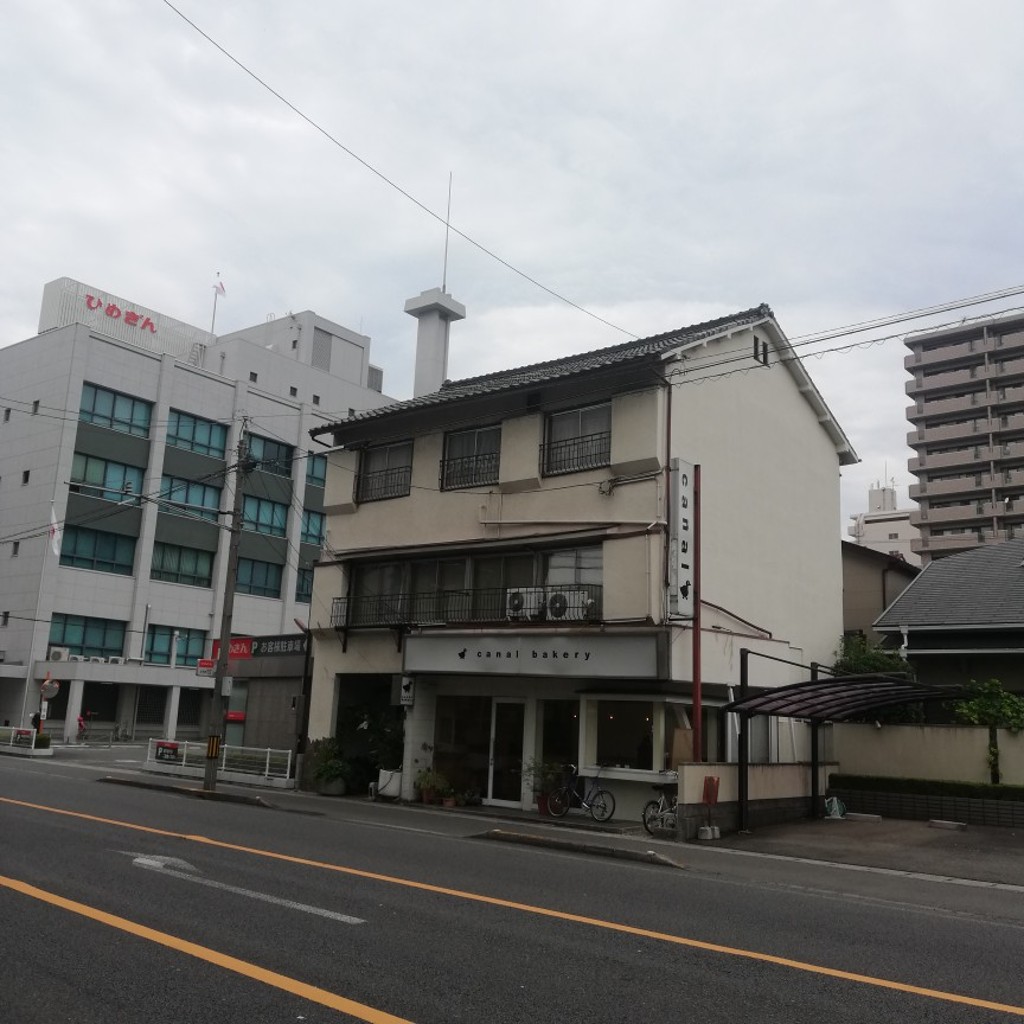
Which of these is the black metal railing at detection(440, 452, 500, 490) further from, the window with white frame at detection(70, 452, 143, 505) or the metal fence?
the window with white frame at detection(70, 452, 143, 505)

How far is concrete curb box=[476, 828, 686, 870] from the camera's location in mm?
13492

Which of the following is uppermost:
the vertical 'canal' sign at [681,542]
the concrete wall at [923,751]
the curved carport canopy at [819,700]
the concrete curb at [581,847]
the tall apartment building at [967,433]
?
the tall apartment building at [967,433]

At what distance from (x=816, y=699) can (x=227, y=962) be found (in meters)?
13.4

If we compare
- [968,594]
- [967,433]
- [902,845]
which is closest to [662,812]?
[902,845]

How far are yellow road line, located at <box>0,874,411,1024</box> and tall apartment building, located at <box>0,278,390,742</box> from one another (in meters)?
35.7

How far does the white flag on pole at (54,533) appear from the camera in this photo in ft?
152

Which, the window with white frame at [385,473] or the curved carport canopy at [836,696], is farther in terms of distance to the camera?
the window with white frame at [385,473]

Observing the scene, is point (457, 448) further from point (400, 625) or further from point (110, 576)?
point (110, 576)

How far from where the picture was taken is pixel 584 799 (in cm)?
1923

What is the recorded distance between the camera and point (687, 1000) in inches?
240

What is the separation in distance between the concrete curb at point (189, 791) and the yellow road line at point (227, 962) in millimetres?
12086

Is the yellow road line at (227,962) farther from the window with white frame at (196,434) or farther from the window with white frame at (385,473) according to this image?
the window with white frame at (196,434)

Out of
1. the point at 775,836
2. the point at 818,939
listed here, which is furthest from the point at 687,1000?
the point at 775,836

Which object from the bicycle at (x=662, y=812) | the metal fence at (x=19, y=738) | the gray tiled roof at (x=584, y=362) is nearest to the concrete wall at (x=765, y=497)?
the gray tiled roof at (x=584, y=362)
